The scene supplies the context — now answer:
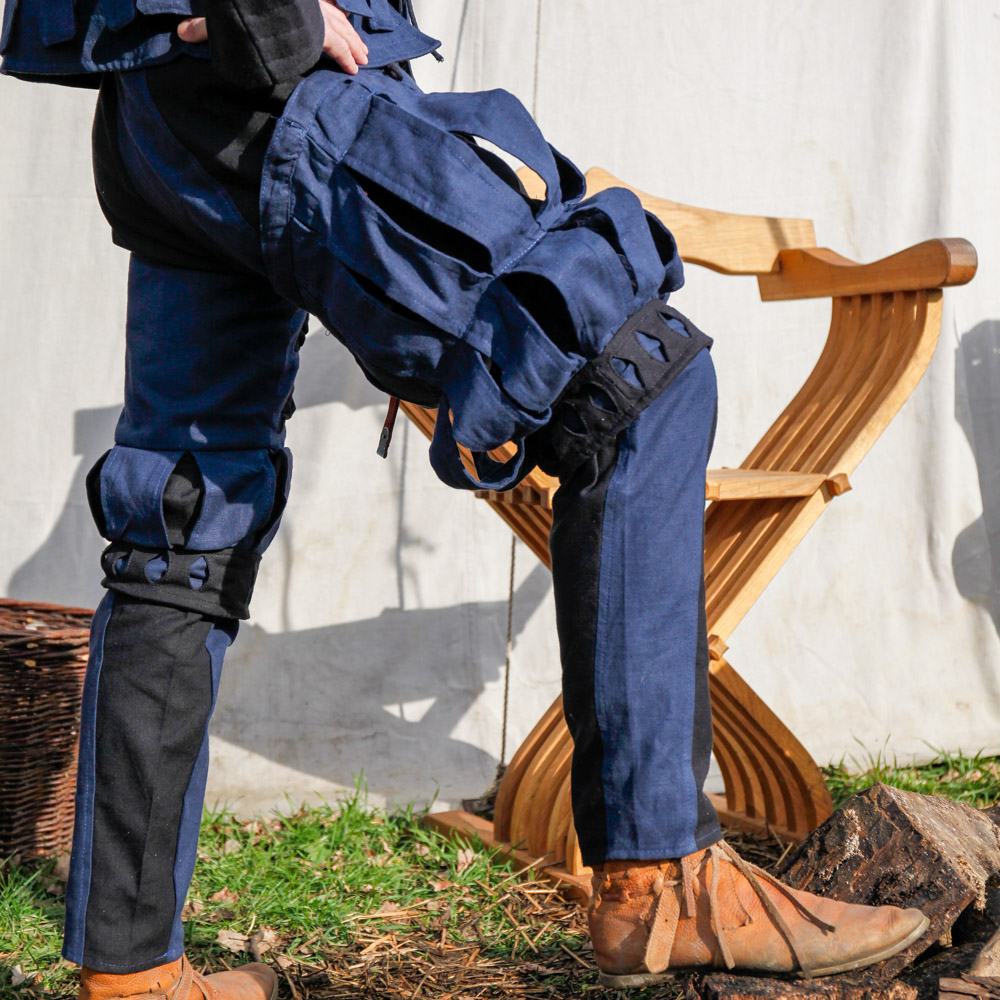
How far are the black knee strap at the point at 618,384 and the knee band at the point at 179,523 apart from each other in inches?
14.9

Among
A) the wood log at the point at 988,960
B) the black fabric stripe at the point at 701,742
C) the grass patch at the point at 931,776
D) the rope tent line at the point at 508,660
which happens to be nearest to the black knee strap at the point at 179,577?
the black fabric stripe at the point at 701,742

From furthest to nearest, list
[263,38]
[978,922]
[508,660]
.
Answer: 1. [508,660]
2. [978,922]
3. [263,38]

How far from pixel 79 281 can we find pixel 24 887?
133 centimetres

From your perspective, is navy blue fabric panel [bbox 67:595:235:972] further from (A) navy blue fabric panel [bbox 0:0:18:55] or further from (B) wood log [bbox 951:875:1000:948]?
(B) wood log [bbox 951:875:1000:948]

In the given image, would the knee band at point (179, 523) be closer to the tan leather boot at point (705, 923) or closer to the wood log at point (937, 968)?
the tan leather boot at point (705, 923)

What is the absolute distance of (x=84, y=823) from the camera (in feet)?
3.80

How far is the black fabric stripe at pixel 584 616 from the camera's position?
1036mm

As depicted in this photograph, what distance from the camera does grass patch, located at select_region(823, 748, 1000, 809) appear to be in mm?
2373

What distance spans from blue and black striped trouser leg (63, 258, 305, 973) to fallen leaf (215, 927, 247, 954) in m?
0.48

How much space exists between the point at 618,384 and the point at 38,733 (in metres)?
1.42

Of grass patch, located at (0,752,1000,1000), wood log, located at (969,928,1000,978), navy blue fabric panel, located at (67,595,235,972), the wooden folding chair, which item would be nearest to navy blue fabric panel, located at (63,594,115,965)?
navy blue fabric panel, located at (67,595,235,972)

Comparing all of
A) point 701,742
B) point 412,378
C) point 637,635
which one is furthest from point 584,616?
point 412,378

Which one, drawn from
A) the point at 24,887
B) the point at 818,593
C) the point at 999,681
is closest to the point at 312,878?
the point at 24,887

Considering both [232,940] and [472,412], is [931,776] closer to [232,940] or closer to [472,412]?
[232,940]
